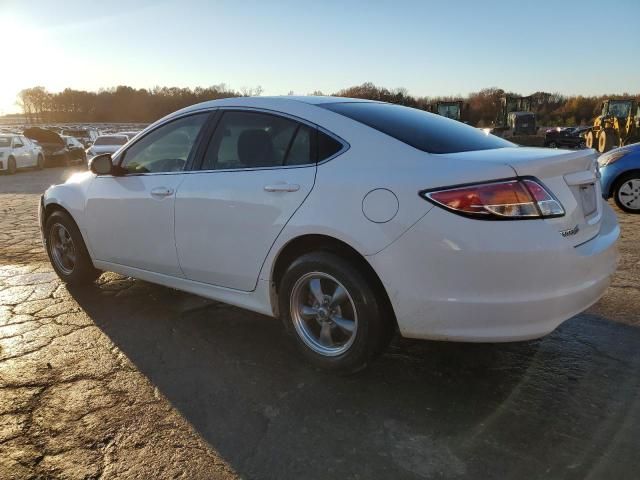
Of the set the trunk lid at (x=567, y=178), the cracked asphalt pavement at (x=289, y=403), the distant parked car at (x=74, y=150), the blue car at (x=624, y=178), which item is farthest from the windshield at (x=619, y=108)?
the trunk lid at (x=567, y=178)

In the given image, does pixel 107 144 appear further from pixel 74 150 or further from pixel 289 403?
pixel 289 403

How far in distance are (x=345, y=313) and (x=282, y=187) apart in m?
0.78

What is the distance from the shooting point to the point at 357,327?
286 centimetres

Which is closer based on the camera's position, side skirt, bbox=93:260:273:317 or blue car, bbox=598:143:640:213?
side skirt, bbox=93:260:273:317

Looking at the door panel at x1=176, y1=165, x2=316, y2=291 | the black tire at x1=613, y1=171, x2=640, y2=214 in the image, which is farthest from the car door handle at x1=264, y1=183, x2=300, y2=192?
the black tire at x1=613, y1=171, x2=640, y2=214

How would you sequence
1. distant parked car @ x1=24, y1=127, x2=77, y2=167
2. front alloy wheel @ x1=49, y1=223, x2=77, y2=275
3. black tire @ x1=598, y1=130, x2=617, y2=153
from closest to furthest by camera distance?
front alloy wheel @ x1=49, y1=223, x2=77, y2=275 → black tire @ x1=598, y1=130, x2=617, y2=153 → distant parked car @ x1=24, y1=127, x2=77, y2=167

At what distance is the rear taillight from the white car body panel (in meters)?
0.04

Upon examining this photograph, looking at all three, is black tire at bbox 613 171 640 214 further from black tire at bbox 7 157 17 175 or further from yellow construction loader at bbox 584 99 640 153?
black tire at bbox 7 157 17 175

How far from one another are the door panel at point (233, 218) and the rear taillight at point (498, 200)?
80 cm

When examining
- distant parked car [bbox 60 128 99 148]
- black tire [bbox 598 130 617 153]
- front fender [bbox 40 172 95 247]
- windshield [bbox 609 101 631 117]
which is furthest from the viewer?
distant parked car [bbox 60 128 99 148]

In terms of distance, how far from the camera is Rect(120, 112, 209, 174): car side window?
3776 mm

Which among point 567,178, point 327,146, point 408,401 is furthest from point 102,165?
point 567,178

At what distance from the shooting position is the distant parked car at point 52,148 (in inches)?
946

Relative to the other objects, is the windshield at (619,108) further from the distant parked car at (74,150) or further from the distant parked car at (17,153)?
the distant parked car at (17,153)
